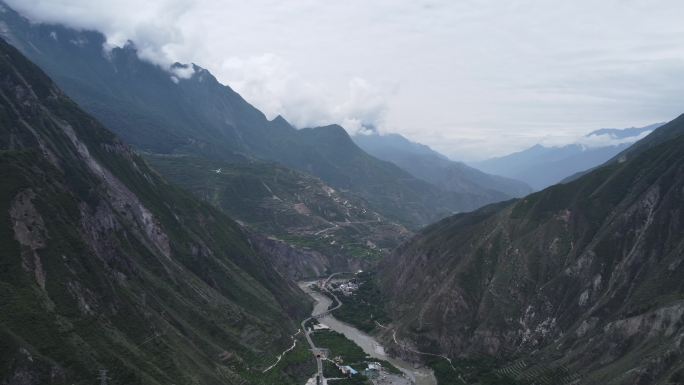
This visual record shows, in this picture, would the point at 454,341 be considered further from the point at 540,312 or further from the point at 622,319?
the point at 622,319

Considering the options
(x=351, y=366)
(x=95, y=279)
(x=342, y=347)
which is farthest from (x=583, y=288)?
(x=95, y=279)

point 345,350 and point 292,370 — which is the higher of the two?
point 292,370

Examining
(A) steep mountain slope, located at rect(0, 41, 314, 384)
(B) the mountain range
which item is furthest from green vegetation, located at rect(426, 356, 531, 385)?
(A) steep mountain slope, located at rect(0, 41, 314, 384)

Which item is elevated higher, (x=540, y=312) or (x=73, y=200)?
(x=73, y=200)

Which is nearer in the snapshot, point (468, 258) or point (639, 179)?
point (639, 179)

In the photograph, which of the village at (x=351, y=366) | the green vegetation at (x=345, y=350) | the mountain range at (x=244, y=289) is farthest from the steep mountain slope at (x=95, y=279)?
the green vegetation at (x=345, y=350)

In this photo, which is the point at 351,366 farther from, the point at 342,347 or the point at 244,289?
the point at 244,289

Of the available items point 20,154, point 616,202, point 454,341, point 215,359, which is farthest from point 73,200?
point 616,202
